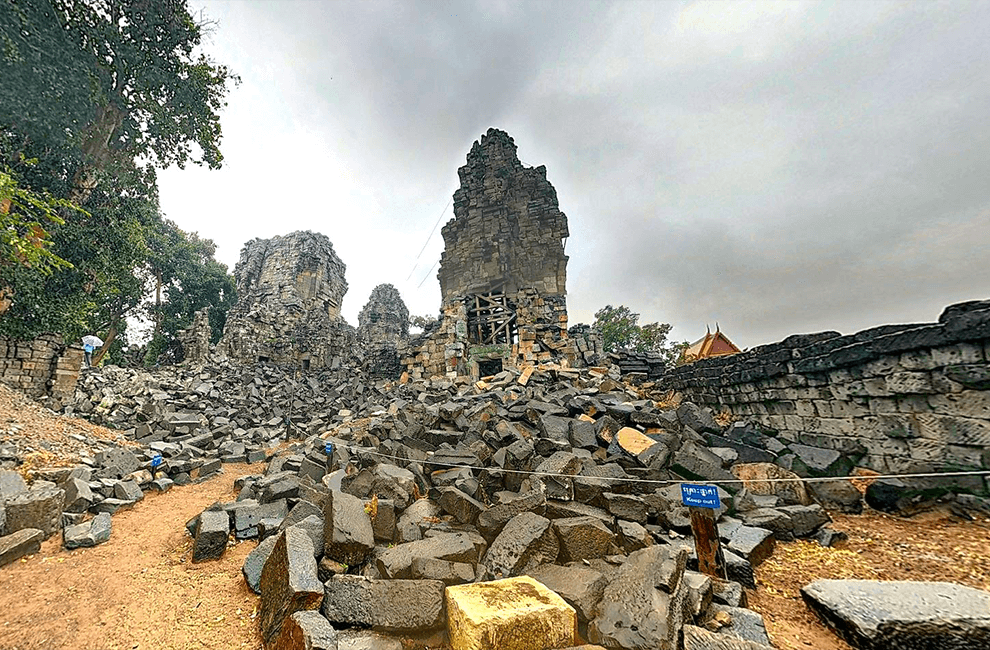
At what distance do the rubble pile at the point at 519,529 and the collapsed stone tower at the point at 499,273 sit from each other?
8.37 metres

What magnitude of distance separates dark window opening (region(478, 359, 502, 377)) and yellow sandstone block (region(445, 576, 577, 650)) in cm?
1303

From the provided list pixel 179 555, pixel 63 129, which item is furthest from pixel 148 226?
pixel 179 555

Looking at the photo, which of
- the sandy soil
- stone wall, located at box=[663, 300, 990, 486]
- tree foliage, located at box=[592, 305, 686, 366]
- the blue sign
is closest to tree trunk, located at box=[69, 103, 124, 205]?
the blue sign

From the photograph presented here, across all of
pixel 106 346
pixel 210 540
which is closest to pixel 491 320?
pixel 210 540

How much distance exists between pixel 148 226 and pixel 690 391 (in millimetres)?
18503

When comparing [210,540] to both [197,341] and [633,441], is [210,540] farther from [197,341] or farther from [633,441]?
[197,341]

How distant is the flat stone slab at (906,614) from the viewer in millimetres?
1921

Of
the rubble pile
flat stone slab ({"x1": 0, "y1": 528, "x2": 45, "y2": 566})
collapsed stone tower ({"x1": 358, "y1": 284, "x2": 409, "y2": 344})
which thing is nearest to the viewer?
the rubble pile

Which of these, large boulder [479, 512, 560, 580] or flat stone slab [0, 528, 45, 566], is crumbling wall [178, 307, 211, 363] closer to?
flat stone slab [0, 528, 45, 566]

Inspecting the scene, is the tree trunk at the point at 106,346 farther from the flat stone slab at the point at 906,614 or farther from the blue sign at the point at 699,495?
the flat stone slab at the point at 906,614

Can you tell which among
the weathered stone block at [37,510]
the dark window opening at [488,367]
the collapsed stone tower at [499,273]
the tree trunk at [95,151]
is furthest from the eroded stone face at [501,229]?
the weathered stone block at [37,510]

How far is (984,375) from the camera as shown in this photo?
127 inches

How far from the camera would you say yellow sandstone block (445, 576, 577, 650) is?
6.30ft

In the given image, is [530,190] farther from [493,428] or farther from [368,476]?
[368,476]
